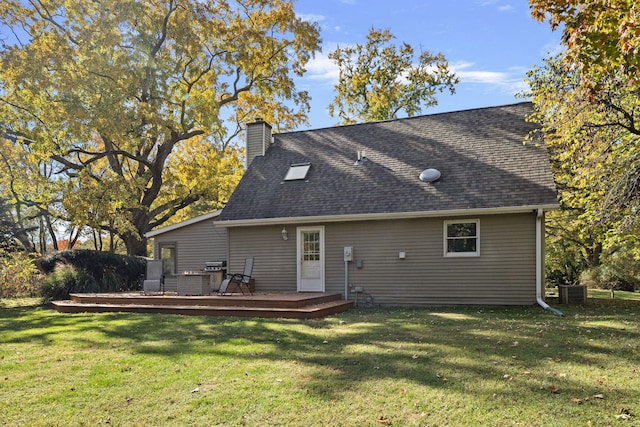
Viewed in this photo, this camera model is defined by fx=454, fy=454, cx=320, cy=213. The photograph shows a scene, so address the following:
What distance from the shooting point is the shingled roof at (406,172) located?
11453mm

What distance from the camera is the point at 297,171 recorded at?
14820 millimetres

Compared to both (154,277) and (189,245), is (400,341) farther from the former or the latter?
(189,245)

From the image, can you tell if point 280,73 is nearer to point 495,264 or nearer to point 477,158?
point 477,158

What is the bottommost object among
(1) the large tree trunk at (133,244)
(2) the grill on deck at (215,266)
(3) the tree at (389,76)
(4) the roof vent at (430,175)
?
(2) the grill on deck at (215,266)

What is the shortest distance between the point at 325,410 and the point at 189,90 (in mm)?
19368

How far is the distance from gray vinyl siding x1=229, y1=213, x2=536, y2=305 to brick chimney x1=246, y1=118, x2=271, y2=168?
377 centimetres

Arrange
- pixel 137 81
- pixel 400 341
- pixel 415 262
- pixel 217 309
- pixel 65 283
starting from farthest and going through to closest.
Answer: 1. pixel 137 81
2. pixel 65 283
3. pixel 415 262
4. pixel 217 309
5. pixel 400 341

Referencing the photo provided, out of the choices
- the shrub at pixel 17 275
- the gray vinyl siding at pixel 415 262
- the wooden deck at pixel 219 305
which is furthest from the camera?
Result: the shrub at pixel 17 275

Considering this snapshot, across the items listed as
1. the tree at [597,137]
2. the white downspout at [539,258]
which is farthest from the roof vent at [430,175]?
the tree at [597,137]

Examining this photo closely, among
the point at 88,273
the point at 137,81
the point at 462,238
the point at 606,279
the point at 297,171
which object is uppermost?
the point at 137,81

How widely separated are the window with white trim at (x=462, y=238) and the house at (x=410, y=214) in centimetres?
3

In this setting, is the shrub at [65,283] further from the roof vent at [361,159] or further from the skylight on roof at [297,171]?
the roof vent at [361,159]

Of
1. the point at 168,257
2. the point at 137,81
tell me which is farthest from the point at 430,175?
the point at 137,81

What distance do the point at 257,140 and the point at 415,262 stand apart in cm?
774
